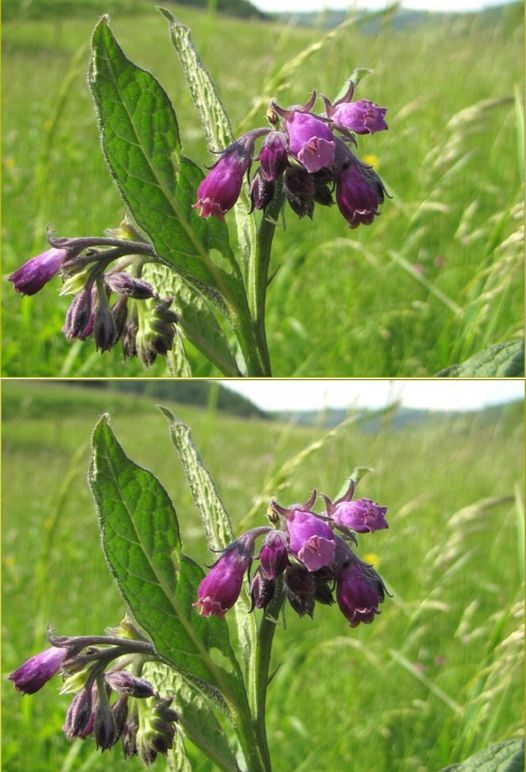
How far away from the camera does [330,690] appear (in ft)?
4.96

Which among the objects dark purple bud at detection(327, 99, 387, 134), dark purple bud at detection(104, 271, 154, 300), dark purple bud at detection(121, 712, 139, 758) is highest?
dark purple bud at detection(327, 99, 387, 134)

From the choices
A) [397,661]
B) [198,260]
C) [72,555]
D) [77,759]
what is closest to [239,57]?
[198,260]

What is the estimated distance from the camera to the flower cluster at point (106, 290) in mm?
1057

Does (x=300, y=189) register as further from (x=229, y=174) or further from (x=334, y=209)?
(x=334, y=209)

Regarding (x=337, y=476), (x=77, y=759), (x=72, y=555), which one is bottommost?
(x=77, y=759)

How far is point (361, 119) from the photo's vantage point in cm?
97

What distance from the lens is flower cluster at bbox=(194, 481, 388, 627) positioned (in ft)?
2.90

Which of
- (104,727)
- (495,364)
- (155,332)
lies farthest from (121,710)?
(495,364)

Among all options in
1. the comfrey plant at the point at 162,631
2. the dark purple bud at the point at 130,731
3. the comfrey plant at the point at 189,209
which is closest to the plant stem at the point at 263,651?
the comfrey plant at the point at 162,631

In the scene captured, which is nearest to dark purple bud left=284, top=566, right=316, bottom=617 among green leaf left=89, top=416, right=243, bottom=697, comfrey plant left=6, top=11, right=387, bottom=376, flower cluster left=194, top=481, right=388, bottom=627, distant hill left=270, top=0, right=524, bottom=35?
flower cluster left=194, top=481, right=388, bottom=627

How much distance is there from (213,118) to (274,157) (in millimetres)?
175

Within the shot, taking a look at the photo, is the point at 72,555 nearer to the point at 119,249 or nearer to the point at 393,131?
the point at 119,249

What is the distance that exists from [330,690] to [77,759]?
334 millimetres

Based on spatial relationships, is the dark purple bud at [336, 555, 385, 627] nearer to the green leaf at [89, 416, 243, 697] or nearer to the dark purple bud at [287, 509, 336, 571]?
the dark purple bud at [287, 509, 336, 571]
